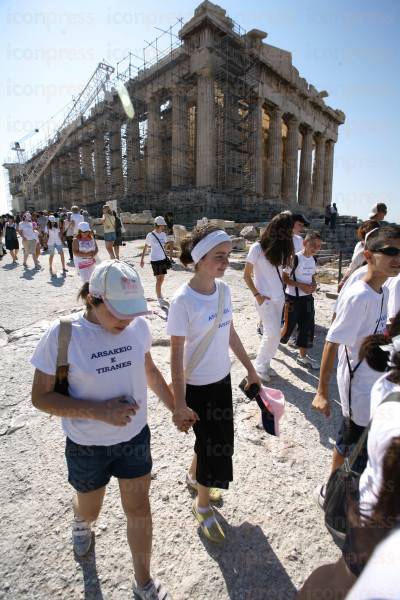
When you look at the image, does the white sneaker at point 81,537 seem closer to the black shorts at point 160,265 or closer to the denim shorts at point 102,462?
the denim shorts at point 102,462

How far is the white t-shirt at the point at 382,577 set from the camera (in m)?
0.69

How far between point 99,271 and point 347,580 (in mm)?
1533

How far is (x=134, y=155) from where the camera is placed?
94.5ft

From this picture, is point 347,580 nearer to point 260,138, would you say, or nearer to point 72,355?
point 72,355

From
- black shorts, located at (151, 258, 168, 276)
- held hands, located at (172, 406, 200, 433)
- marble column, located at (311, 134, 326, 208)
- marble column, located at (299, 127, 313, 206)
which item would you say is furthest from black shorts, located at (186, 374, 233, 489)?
marble column, located at (311, 134, 326, 208)

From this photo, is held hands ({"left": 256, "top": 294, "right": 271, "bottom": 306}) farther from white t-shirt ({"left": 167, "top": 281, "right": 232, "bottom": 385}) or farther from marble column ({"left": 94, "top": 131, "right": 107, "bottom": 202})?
marble column ({"left": 94, "top": 131, "right": 107, "bottom": 202})

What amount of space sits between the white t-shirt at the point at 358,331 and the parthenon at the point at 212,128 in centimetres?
2052

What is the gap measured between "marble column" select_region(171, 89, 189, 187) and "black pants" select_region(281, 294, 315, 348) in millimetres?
21363

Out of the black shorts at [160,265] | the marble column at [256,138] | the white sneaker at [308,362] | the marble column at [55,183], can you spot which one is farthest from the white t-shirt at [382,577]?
the marble column at [55,183]

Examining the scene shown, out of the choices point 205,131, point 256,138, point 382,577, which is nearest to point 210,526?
point 382,577

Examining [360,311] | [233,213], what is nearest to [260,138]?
[233,213]

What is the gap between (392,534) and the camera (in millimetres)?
837

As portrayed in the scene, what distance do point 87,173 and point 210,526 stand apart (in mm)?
41574

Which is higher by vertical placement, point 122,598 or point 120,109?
point 120,109
